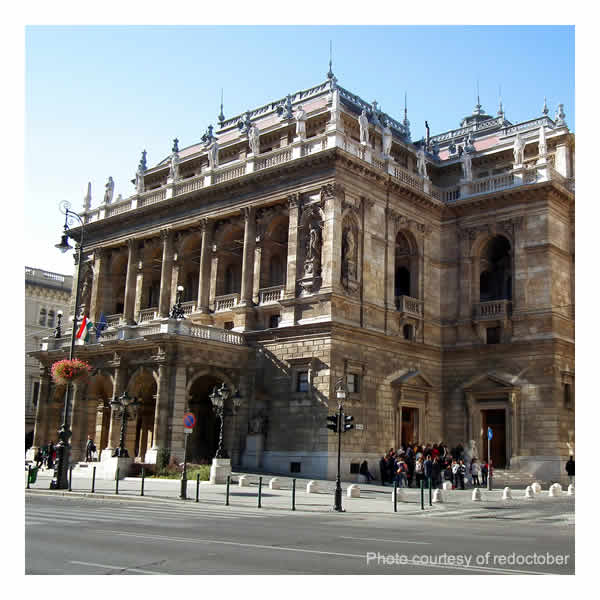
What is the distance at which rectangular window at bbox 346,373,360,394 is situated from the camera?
127 feet

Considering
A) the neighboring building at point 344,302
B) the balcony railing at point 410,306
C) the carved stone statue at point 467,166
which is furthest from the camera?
the carved stone statue at point 467,166

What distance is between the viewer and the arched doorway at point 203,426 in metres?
42.9

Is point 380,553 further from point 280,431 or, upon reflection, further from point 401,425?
point 401,425

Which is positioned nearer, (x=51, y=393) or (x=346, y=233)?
(x=346, y=233)

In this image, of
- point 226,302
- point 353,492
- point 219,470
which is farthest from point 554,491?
point 226,302

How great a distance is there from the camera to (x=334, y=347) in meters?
37.8

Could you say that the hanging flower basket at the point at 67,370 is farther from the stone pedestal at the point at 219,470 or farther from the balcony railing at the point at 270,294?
the balcony railing at the point at 270,294

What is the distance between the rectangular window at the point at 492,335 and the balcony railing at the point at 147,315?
2006cm

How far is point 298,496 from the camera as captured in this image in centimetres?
2881

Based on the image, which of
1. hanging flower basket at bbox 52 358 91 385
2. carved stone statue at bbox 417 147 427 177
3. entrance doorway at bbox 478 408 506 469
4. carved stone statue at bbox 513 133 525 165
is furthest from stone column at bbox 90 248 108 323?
carved stone statue at bbox 513 133 525 165

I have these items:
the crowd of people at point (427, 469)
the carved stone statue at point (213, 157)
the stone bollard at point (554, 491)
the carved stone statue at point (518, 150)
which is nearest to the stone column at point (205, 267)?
the carved stone statue at point (213, 157)

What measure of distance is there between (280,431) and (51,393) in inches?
621
